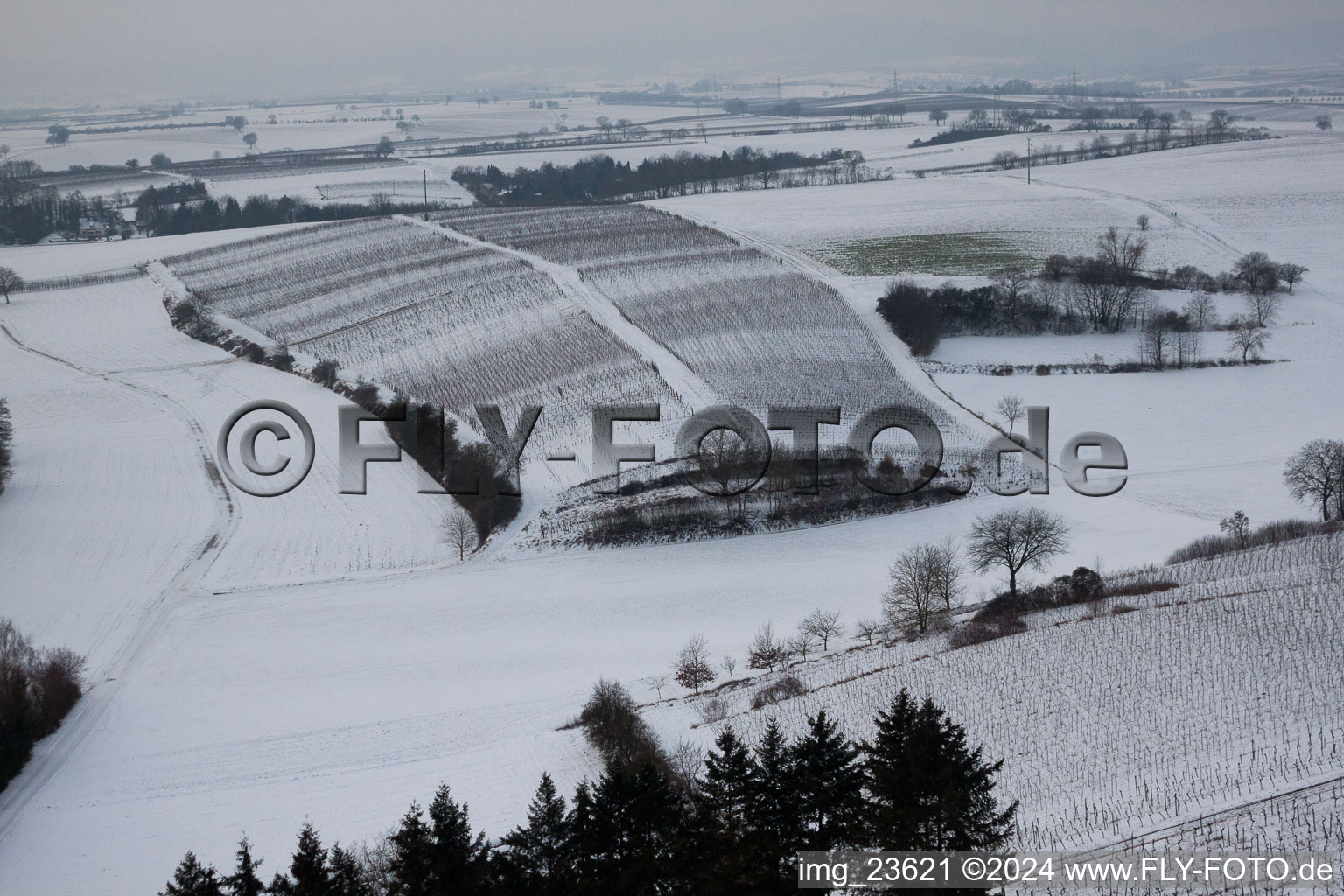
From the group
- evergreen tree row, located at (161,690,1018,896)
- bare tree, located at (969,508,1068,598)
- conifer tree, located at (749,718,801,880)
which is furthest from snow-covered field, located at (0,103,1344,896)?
conifer tree, located at (749,718,801,880)

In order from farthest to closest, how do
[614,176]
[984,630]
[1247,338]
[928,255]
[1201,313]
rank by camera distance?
[614,176] < [928,255] < [1201,313] < [1247,338] < [984,630]

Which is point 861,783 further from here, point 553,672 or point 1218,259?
point 1218,259

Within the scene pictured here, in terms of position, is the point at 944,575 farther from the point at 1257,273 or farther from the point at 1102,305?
the point at 1257,273

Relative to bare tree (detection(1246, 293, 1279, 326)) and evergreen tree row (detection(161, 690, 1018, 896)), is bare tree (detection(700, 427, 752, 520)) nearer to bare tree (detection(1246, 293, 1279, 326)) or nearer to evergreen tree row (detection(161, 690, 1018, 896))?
evergreen tree row (detection(161, 690, 1018, 896))

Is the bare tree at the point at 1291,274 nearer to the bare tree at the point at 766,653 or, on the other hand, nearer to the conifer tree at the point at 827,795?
the bare tree at the point at 766,653

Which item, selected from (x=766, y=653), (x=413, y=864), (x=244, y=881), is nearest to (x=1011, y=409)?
(x=766, y=653)

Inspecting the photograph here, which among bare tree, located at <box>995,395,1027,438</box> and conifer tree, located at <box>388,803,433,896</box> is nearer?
conifer tree, located at <box>388,803,433,896</box>

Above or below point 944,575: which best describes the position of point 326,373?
above

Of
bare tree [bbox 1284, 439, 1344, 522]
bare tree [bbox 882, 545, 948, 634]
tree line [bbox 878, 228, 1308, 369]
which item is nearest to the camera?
bare tree [bbox 882, 545, 948, 634]
